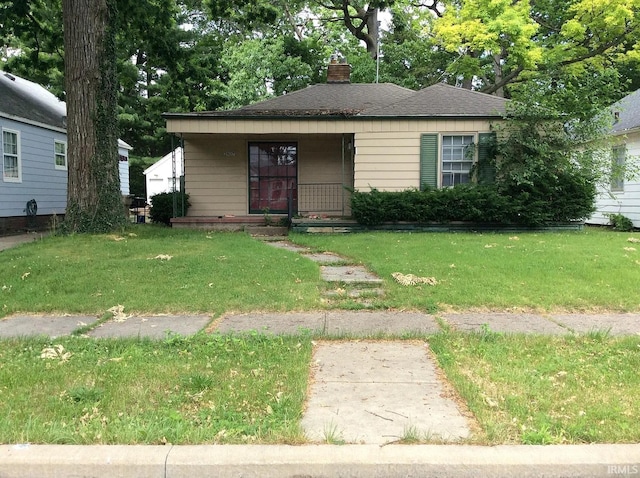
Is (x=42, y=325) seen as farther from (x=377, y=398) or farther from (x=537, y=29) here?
(x=537, y=29)

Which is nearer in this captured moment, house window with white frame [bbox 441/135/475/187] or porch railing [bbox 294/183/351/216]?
house window with white frame [bbox 441/135/475/187]

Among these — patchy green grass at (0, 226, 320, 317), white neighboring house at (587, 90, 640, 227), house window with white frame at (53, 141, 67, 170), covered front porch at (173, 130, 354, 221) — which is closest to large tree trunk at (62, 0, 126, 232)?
patchy green grass at (0, 226, 320, 317)

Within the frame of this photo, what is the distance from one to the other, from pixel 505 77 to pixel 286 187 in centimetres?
1592

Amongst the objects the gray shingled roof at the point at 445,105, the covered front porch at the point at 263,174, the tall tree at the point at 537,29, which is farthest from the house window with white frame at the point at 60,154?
the tall tree at the point at 537,29

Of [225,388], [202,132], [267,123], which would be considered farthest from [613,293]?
[202,132]

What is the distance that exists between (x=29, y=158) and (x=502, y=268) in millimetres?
15326

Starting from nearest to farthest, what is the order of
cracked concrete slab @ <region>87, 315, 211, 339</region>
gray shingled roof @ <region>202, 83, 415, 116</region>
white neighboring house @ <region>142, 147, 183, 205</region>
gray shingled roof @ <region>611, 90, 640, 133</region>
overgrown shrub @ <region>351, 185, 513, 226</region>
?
cracked concrete slab @ <region>87, 315, 211, 339</region>, overgrown shrub @ <region>351, 185, 513, 226</region>, gray shingled roof @ <region>202, 83, 415, 116</region>, gray shingled roof @ <region>611, 90, 640, 133</region>, white neighboring house @ <region>142, 147, 183, 205</region>

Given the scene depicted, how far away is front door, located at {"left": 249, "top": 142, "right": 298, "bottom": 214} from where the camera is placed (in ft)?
50.6

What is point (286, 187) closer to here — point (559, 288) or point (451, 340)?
point (559, 288)

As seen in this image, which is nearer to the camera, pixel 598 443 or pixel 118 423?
pixel 598 443

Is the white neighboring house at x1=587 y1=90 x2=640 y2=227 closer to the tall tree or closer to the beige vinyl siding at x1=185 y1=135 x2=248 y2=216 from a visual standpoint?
the tall tree

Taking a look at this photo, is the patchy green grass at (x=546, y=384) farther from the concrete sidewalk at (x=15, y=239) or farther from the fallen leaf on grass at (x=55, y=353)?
the concrete sidewalk at (x=15, y=239)

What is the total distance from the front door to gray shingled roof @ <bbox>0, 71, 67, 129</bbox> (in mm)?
7521

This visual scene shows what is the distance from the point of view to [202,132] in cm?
1339
